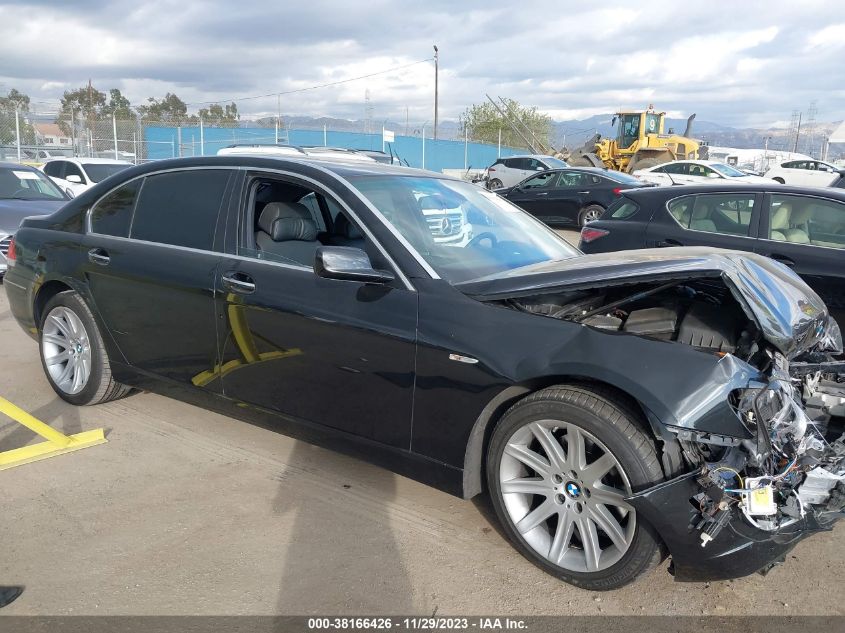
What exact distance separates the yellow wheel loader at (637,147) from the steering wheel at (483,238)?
1100 inches

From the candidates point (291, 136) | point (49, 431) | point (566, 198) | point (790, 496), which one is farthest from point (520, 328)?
point (291, 136)

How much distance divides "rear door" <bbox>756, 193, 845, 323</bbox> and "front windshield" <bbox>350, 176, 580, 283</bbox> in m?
2.72

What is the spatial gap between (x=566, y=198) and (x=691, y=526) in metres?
14.2

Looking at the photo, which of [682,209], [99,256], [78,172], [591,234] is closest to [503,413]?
[99,256]

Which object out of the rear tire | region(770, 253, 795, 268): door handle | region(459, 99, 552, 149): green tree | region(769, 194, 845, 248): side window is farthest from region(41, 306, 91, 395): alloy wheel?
region(459, 99, 552, 149): green tree

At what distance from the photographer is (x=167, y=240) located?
162 inches

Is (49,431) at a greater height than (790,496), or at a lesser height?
lesser

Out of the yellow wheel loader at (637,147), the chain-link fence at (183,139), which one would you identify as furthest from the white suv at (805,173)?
the chain-link fence at (183,139)

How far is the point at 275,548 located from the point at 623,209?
18.2 feet

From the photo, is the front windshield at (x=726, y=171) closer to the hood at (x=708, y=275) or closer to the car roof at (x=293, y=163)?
the car roof at (x=293, y=163)

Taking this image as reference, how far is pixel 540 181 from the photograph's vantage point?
17.3m

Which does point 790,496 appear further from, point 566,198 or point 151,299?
point 566,198

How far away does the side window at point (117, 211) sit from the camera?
14.4 feet

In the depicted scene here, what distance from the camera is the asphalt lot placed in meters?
2.81
